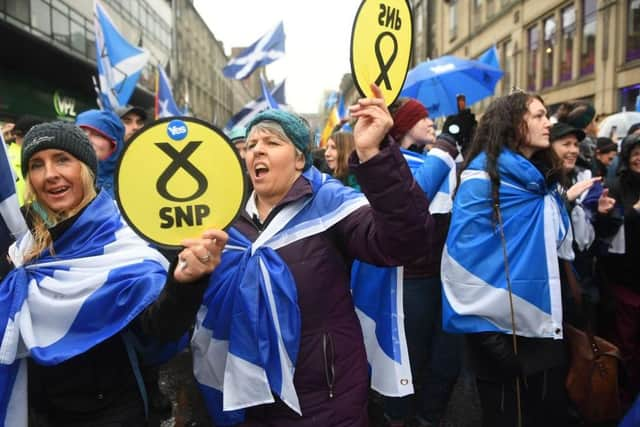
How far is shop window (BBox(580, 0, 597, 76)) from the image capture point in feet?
53.9

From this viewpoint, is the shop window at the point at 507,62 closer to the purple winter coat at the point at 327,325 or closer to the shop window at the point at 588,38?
the shop window at the point at 588,38

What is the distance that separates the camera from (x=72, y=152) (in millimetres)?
1918

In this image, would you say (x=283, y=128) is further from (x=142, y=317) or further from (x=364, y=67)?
(x=142, y=317)

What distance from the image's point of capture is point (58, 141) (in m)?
1.89

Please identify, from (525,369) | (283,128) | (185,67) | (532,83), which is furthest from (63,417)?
(185,67)

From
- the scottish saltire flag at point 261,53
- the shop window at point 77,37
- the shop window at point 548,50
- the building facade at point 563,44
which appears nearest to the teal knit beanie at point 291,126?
the scottish saltire flag at point 261,53

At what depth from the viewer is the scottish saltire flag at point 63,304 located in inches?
65.2

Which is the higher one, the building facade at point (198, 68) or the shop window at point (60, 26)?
the building facade at point (198, 68)

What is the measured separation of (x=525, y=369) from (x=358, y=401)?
40.4 inches

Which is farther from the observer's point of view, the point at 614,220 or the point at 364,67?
the point at 614,220

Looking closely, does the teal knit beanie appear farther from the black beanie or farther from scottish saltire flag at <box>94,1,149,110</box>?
scottish saltire flag at <box>94,1,149,110</box>

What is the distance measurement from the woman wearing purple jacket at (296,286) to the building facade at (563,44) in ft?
49.0

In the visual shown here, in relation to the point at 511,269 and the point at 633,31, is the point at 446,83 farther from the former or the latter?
the point at 633,31

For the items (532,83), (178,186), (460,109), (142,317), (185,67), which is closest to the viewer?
(178,186)
